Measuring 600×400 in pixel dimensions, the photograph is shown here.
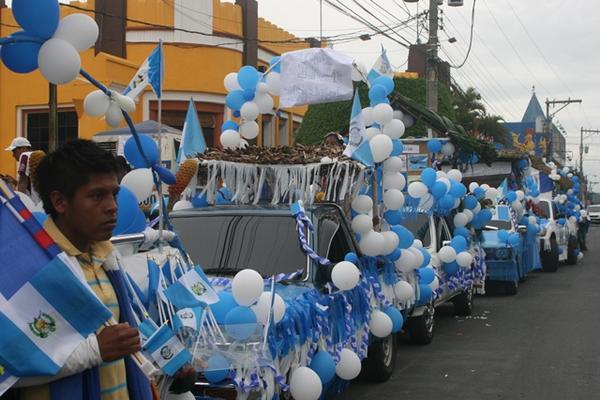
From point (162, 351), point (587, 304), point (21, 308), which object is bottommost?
point (587, 304)

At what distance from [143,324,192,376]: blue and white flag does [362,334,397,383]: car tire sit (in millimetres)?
4485

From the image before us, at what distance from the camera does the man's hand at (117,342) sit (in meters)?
2.41

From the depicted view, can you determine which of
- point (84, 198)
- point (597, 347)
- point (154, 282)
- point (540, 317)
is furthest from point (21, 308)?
point (540, 317)

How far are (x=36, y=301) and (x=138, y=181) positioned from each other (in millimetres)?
1965

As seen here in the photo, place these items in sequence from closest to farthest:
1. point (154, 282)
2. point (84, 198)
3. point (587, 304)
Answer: point (84, 198) → point (154, 282) → point (587, 304)

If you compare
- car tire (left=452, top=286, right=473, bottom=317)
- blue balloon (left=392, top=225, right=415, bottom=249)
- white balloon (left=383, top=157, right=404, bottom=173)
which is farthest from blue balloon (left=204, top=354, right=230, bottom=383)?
car tire (left=452, top=286, right=473, bottom=317)

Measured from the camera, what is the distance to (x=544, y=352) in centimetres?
886

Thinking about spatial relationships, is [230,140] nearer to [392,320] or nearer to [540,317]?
[392,320]

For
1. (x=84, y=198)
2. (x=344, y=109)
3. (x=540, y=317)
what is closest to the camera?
(x=84, y=198)

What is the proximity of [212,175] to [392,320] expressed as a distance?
7.01 feet

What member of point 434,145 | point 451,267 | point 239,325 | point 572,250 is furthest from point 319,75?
point 572,250

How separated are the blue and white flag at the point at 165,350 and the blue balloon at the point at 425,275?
592 centimetres

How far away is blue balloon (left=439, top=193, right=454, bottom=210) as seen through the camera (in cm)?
1077

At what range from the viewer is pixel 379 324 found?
266 inches
